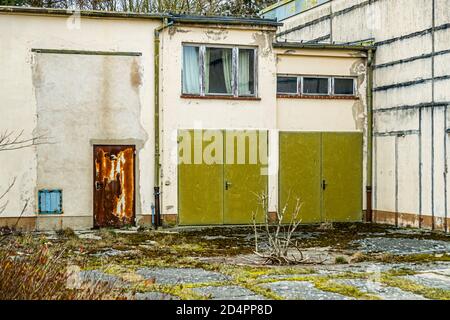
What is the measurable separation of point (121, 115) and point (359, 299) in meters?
10.1

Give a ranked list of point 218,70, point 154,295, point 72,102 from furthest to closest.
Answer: point 218,70 → point 72,102 → point 154,295

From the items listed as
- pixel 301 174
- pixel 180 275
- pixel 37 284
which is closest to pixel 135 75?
pixel 301 174

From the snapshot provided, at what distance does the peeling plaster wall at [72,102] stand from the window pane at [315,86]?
161 inches

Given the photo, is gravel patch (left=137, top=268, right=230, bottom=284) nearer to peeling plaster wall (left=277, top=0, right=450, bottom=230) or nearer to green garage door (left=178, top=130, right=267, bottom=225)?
green garage door (left=178, top=130, right=267, bottom=225)

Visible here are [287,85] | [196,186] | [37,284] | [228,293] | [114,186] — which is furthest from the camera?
[287,85]

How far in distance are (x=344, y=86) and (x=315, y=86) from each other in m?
0.87

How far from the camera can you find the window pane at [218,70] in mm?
17844

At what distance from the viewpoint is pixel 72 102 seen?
17.0 m

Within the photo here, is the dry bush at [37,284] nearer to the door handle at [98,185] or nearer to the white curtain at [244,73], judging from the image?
the door handle at [98,185]

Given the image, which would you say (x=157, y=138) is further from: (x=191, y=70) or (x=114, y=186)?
(x=191, y=70)

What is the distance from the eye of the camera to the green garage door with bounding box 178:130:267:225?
57.7 ft

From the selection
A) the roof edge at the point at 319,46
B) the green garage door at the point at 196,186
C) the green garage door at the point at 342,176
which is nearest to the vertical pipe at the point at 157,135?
the green garage door at the point at 196,186

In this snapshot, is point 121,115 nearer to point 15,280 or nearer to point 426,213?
point 426,213

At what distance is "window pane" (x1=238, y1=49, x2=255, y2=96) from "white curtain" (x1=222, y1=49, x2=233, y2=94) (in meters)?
0.32
